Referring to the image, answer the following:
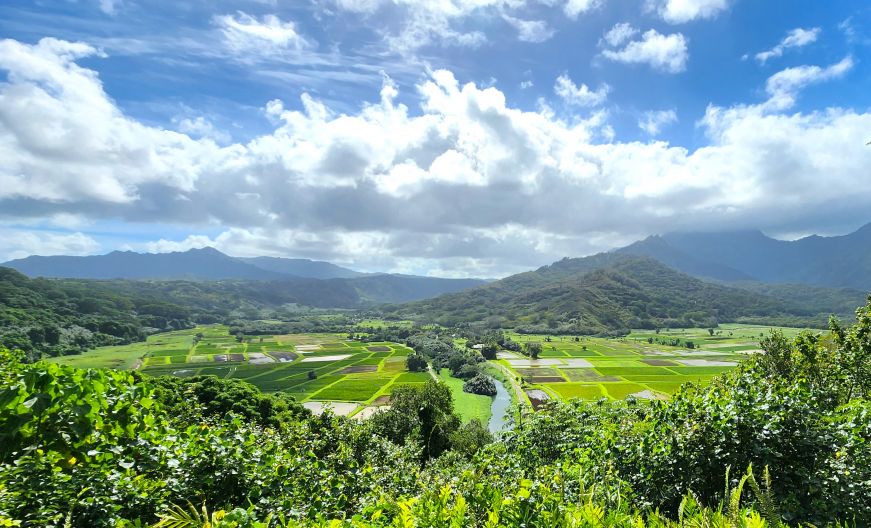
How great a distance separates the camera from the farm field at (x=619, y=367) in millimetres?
77875

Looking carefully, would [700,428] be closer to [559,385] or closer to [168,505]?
[168,505]

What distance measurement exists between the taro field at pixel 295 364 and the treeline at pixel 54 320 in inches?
353

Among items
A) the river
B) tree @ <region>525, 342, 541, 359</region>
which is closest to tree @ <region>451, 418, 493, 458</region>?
the river

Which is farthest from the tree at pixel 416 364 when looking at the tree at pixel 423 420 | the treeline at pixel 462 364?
the tree at pixel 423 420

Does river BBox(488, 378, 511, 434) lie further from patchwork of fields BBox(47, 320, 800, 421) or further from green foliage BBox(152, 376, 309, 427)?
green foliage BBox(152, 376, 309, 427)

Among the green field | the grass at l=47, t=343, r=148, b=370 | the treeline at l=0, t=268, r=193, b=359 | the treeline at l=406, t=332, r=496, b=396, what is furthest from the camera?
the treeline at l=0, t=268, r=193, b=359

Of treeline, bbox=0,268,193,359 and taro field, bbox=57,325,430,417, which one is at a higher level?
treeline, bbox=0,268,193,359

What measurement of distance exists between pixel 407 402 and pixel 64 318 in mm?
178991

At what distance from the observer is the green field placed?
259 feet

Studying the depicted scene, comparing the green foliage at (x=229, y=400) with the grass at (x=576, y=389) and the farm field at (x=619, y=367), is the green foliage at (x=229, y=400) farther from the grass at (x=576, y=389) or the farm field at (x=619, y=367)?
the grass at (x=576, y=389)

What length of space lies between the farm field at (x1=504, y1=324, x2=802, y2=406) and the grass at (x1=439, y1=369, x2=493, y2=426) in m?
8.32

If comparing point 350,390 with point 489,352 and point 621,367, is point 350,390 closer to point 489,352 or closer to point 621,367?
point 489,352

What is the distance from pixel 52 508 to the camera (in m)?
4.10

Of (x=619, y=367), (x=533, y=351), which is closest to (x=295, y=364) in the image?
(x=533, y=351)
